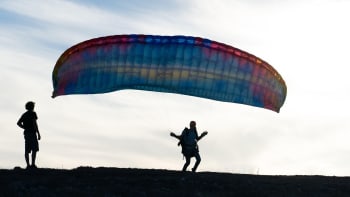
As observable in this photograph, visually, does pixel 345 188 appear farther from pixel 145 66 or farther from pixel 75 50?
pixel 75 50

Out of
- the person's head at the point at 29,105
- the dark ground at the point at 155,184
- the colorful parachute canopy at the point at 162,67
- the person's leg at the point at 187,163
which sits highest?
the colorful parachute canopy at the point at 162,67

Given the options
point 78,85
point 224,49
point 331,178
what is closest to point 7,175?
point 78,85

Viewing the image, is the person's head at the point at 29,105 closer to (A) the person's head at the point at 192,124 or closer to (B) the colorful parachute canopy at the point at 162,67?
(B) the colorful parachute canopy at the point at 162,67

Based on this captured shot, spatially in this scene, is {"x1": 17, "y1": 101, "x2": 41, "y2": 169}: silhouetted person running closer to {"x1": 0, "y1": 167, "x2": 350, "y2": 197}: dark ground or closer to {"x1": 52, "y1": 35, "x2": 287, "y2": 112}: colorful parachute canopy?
{"x1": 0, "y1": 167, "x2": 350, "y2": 197}: dark ground

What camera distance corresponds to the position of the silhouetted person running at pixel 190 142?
2641cm

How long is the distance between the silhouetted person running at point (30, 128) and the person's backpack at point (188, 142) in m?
5.12

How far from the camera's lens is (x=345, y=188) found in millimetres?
23500

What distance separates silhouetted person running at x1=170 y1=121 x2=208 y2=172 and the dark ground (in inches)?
69.1

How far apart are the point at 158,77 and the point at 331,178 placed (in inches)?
269

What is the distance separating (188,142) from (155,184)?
400 cm

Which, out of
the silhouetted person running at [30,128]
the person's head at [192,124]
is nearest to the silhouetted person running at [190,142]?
the person's head at [192,124]

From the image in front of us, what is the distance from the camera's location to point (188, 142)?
26.4 meters

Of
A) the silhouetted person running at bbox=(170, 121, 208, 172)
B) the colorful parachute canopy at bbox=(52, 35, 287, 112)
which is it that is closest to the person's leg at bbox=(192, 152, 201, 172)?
the silhouetted person running at bbox=(170, 121, 208, 172)

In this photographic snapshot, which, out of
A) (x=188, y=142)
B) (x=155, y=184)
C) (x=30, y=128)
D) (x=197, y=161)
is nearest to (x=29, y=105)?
(x=30, y=128)
